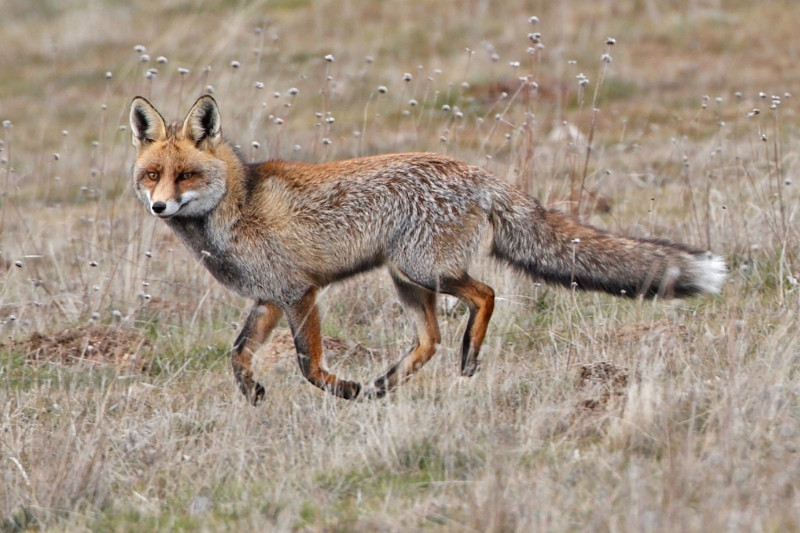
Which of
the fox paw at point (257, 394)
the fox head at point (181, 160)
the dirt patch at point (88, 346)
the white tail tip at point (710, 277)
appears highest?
the fox head at point (181, 160)

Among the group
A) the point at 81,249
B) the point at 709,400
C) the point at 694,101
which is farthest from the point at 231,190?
the point at 694,101

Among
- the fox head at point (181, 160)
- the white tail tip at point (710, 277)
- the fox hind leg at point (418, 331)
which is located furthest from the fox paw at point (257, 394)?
the white tail tip at point (710, 277)

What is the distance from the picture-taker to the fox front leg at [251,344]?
6.39 m

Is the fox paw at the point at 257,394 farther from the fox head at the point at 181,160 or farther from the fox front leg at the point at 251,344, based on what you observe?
the fox head at the point at 181,160

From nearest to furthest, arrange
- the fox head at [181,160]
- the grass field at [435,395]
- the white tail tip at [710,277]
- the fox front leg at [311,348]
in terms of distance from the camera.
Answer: the grass field at [435,395]
the white tail tip at [710,277]
the fox front leg at [311,348]
the fox head at [181,160]

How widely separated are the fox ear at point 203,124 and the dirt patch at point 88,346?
1.45m

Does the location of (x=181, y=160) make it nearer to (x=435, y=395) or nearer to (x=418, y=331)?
(x=418, y=331)

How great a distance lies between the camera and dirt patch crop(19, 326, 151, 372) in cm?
736

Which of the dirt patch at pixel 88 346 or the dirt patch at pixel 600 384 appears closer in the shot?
the dirt patch at pixel 600 384

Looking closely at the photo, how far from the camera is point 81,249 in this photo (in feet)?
33.4

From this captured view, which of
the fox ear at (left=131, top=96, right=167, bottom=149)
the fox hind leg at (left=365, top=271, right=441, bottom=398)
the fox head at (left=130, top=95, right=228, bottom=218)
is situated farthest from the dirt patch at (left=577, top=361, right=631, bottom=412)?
the fox ear at (left=131, top=96, right=167, bottom=149)

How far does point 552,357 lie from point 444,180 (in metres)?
1.20

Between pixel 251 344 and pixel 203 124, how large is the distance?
1347mm

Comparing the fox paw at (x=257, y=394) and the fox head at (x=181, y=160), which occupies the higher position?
the fox head at (x=181, y=160)
